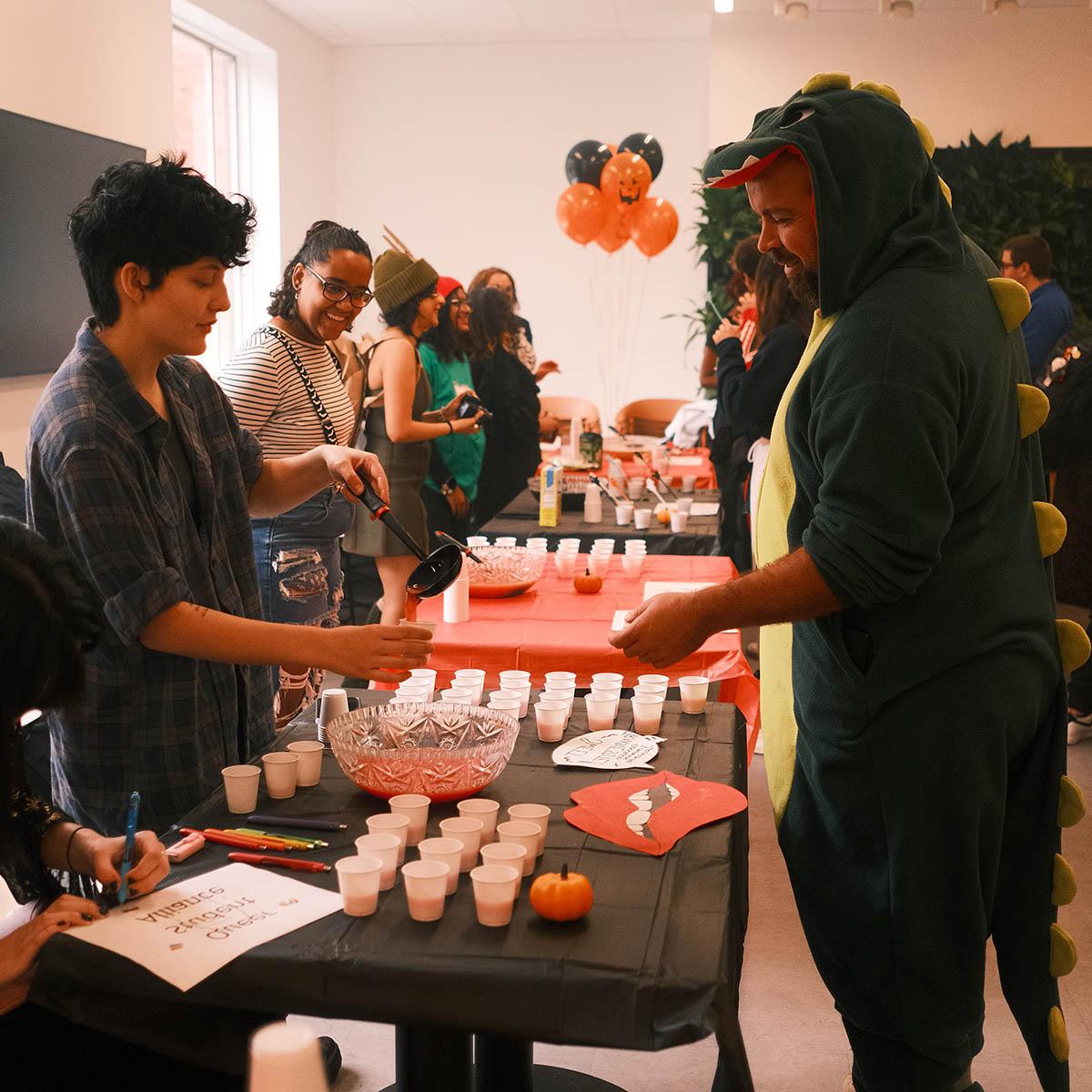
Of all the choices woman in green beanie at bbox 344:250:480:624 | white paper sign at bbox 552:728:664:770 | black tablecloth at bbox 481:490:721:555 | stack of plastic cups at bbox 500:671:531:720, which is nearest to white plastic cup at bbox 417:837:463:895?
white paper sign at bbox 552:728:664:770

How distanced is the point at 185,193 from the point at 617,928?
119cm

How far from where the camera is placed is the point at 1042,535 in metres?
1.76

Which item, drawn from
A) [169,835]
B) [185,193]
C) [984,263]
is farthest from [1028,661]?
[185,193]

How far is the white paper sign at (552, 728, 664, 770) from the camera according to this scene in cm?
178

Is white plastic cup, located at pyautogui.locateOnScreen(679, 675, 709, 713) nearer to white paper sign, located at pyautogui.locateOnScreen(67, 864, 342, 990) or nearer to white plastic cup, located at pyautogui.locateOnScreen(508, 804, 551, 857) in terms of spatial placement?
white plastic cup, located at pyautogui.locateOnScreen(508, 804, 551, 857)

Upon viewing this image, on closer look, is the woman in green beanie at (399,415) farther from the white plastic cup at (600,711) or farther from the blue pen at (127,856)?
the blue pen at (127,856)

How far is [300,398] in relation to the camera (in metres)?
3.11

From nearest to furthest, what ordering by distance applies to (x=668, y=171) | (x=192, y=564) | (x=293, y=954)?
(x=293, y=954) → (x=192, y=564) → (x=668, y=171)

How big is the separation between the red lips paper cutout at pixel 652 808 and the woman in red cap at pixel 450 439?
326 centimetres

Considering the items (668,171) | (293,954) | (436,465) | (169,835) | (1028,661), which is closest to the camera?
(293,954)

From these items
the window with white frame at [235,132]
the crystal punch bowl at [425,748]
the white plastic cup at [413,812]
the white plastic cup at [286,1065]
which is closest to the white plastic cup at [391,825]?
the white plastic cup at [413,812]

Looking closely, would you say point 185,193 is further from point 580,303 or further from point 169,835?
point 580,303

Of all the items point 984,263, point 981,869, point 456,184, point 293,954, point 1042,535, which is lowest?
point 981,869

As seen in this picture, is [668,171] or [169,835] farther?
[668,171]
